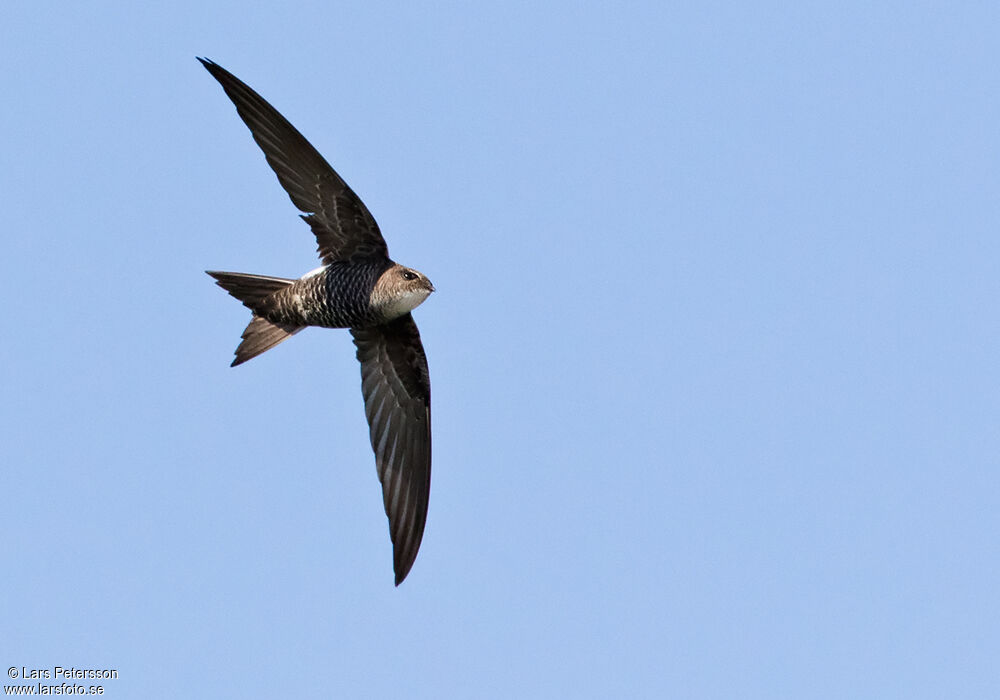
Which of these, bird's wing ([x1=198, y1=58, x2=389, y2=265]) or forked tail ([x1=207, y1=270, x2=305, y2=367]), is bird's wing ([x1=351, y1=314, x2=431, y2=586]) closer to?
forked tail ([x1=207, y1=270, x2=305, y2=367])

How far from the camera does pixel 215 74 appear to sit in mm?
12742

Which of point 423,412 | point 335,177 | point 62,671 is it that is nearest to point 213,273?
point 335,177

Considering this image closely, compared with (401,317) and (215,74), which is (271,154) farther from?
(401,317)

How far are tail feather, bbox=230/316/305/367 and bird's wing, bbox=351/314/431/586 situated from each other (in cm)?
110

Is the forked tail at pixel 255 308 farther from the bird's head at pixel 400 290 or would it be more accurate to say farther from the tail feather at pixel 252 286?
the bird's head at pixel 400 290

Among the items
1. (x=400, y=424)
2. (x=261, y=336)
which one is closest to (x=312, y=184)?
(x=261, y=336)

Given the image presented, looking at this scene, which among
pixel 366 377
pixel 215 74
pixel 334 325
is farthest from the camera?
pixel 366 377

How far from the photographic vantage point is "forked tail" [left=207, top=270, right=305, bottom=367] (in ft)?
44.2

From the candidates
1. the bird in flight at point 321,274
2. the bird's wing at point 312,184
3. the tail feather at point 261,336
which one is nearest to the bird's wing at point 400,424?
the bird in flight at point 321,274

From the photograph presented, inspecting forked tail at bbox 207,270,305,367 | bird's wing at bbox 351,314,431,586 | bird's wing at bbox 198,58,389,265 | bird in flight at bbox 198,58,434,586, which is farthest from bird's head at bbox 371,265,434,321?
bird's wing at bbox 351,314,431,586

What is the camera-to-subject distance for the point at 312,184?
1317 cm

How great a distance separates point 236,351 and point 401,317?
1.56 metres

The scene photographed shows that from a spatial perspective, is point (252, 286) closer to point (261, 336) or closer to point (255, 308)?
point (255, 308)

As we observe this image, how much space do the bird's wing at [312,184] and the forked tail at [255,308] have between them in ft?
1.88
